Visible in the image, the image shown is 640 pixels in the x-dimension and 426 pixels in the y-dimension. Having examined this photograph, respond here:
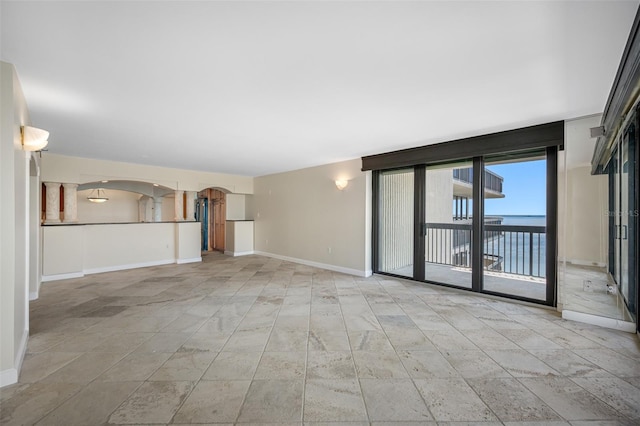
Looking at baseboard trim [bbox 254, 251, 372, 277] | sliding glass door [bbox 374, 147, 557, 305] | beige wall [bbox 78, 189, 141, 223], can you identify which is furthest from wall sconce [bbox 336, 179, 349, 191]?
beige wall [bbox 78, 189, 141, 223]

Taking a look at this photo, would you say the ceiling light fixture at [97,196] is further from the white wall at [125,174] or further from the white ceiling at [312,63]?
the white ceiling at [312,63]

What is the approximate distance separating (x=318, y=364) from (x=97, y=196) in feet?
33.8

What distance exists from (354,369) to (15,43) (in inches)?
139

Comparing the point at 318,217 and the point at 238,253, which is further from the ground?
the point at 318,217

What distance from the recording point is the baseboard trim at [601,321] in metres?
2.89

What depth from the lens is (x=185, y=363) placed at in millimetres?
2297

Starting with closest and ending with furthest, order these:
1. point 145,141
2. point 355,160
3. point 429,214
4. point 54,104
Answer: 1. point 54,104
2. point 145,141
3. point 429,214
4. point 355,160

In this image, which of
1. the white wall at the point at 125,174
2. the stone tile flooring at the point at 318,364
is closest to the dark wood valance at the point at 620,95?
the stone tile flooring at the point at 318,364

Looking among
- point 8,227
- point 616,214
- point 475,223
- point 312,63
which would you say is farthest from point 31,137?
point 616,214

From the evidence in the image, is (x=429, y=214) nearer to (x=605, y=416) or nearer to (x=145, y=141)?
(x=605, y=416)

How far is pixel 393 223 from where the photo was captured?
5.61 metres

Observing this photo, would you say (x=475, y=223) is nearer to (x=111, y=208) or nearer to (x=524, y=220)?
(x=524, y=220)

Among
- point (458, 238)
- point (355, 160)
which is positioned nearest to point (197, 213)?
point (355, 160)

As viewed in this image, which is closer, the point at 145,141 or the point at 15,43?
the point at 15,43
